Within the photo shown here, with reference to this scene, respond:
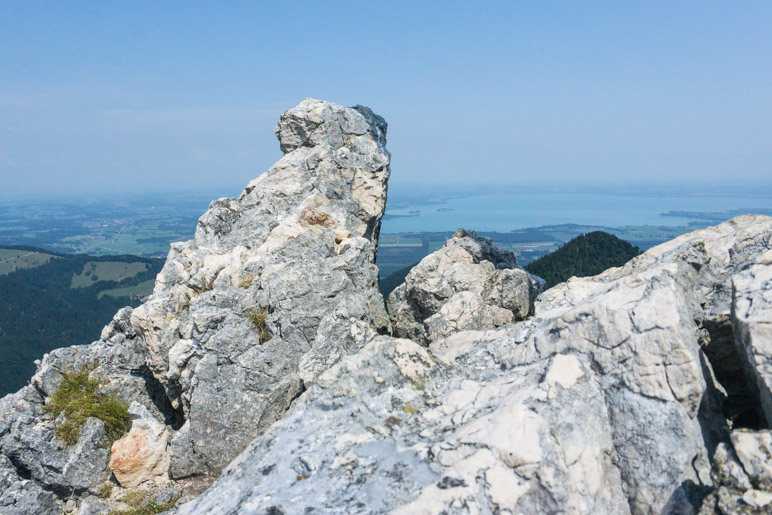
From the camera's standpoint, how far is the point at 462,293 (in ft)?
43.5

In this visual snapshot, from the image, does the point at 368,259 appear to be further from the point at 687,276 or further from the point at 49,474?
the point at 49,474

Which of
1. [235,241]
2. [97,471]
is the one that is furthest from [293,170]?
[97,471]

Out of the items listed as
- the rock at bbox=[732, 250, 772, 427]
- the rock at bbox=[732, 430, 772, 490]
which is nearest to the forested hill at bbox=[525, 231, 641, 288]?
the rock at bbox=[732, 250, 772, 427]

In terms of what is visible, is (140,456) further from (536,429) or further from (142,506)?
(536,429)

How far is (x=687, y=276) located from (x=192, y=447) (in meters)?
11.3

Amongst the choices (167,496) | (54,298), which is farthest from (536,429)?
(54,298)

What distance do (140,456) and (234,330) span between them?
13.5 ft

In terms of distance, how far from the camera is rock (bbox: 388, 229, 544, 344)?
12.6 meters

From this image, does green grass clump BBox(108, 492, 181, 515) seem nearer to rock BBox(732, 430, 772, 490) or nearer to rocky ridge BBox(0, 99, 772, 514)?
rocky ridge BBox(0, 99, 772, 514)

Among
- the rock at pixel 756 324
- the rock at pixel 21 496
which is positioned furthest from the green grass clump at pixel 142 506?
the rock at pixel 756 324

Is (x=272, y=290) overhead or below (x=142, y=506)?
overhead

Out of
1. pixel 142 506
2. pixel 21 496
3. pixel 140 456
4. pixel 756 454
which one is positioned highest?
pixel 756 454

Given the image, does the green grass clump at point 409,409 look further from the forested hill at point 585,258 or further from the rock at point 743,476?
the forested hill at point 585,258

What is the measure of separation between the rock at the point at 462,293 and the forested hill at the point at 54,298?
84.8 meters
